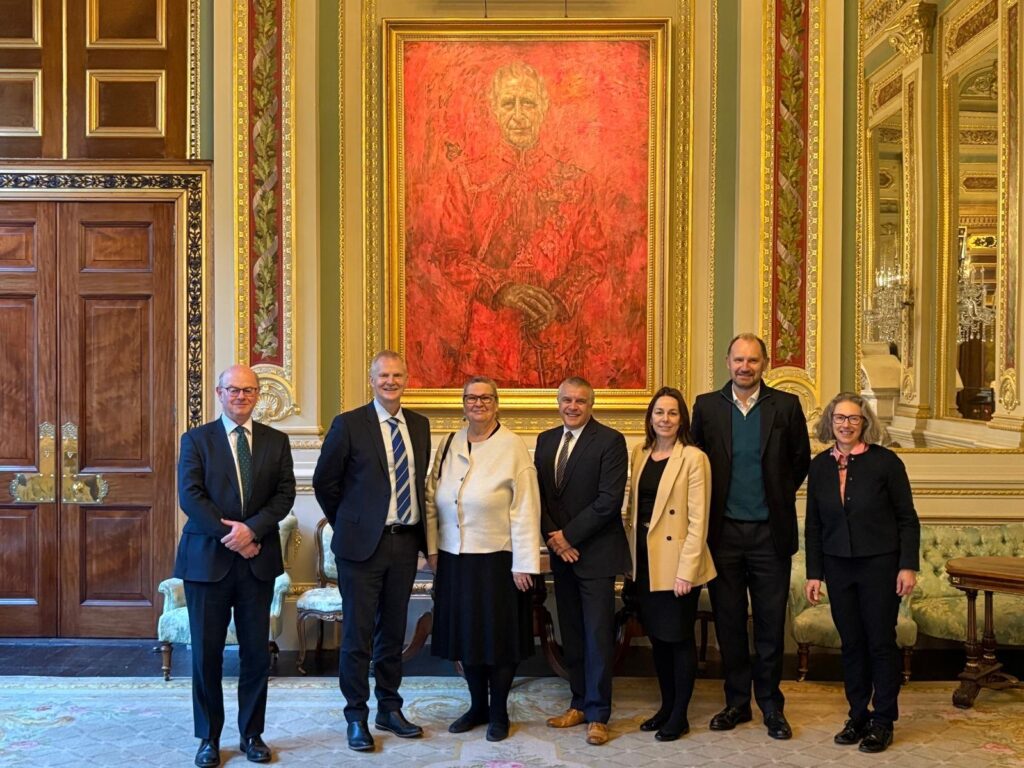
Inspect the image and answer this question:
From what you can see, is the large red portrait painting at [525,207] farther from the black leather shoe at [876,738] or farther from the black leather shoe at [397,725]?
the black leather shoe at [876,738]

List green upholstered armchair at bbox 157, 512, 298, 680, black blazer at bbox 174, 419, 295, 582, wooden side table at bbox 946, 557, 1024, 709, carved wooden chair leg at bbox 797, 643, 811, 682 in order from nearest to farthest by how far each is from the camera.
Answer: black blazer at bbox 174, 419, 295, 582 < wooden side table at bbox 946, 557, 1024, 709 < green upholstered armchair at bbox 157, 512, 298, 680 < carved wooden chair leg at bbox 797, 643, 811, 682

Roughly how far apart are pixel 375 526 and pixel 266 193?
8.56 ft

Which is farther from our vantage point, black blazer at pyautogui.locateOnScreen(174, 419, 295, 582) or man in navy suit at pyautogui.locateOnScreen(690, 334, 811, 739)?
man in navy suit at pyautogui.locateOnScreen(690, 334, 811, 739)

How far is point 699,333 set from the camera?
246 inches

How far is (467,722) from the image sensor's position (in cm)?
456

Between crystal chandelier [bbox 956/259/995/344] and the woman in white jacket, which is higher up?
crystal chandelier [bbox 956/259/995/344]

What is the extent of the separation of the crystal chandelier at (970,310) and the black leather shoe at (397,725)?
13.5 ft

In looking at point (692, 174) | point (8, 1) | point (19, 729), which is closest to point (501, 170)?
point (692, 174)

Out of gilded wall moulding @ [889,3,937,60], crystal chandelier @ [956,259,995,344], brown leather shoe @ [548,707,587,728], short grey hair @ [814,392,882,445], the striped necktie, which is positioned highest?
gilded wall moulding @ [889,3,937,60]

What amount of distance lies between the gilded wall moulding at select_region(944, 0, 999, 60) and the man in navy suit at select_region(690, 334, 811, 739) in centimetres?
322

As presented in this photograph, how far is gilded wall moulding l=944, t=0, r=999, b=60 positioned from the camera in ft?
20.7

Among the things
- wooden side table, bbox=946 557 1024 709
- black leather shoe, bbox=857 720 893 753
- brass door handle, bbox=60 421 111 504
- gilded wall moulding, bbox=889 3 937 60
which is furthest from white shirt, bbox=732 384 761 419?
brass door handle, bbox=60 421 111 504

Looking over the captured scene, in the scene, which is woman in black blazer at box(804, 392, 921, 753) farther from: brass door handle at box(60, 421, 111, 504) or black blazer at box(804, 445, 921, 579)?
brass door handle at box(60, 421, 111, 504)

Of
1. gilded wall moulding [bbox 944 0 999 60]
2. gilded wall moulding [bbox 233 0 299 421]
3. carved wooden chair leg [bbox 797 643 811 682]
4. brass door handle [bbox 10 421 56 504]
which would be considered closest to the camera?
carved wooden chair leg [bbox 797 643 811 682]
